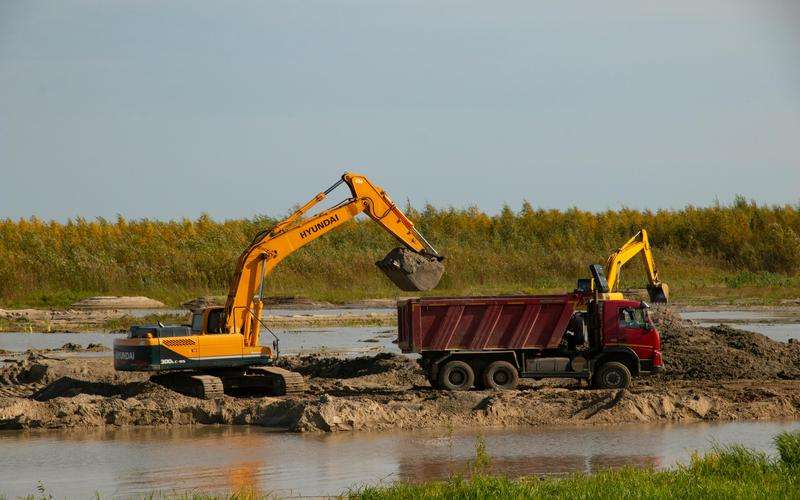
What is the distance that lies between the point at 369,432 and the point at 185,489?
17.2ft

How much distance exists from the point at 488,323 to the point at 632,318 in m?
2.79

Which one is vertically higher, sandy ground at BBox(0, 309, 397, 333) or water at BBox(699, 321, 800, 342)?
sandy ground at BBox(0, 309, 397, 333)

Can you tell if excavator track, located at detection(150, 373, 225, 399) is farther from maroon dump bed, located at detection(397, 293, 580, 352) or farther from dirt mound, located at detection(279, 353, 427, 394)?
maroon dump bed, located at detection(397, 293, 580, 352)

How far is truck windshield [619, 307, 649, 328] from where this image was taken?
22844 mm

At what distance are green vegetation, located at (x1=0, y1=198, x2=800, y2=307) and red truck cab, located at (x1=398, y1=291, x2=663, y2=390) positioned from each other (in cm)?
2672

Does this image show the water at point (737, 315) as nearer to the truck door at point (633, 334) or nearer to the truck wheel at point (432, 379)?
the truck door at point (633, 334)

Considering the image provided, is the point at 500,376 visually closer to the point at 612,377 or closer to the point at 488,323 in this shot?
the point at 488,323

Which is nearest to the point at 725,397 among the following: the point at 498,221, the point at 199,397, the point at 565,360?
the point at 565,360

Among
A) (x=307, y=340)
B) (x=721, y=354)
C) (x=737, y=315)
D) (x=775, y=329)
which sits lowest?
(x=721, y=354)

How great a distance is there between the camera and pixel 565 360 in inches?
895

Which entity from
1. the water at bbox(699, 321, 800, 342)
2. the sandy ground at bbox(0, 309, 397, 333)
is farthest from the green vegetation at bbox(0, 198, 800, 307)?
the water at bbox(699, 321, 800, 342)

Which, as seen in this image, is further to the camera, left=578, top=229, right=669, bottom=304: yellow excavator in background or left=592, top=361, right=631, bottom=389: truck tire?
left=578, top=229, right=669, bottom=304: yellow excavator in background

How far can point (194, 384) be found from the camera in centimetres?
2205

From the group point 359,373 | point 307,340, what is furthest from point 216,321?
point 307,340
